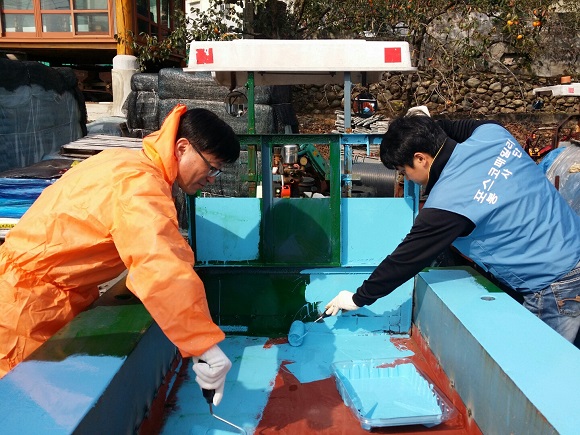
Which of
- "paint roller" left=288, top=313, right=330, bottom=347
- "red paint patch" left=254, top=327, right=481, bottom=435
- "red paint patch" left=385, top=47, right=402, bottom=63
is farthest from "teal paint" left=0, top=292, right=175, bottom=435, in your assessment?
"red paint patch" left=385, top=47, right=402, bottom=63

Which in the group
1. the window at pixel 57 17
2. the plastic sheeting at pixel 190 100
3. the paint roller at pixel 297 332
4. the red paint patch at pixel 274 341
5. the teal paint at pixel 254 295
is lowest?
the red paint patch at pixel 274 341

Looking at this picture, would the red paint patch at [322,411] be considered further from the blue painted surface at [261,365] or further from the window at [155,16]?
the window at [155,16]

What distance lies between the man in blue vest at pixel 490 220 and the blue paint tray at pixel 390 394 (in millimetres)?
374

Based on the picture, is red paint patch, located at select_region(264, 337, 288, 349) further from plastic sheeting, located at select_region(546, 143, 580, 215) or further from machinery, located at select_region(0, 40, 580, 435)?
plastic sheeting, located at select_region(546, 143, 580, 215)

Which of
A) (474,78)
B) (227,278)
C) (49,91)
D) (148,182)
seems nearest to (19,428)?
(148,182)

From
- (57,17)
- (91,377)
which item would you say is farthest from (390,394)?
(57,17)

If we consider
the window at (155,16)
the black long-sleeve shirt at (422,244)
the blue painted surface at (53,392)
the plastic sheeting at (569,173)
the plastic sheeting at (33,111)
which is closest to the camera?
the blue painted surface at (53,392)

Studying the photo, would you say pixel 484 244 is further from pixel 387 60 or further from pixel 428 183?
pixel 387 60

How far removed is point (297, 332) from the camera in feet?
8.63

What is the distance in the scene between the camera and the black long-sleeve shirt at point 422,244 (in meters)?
1.92

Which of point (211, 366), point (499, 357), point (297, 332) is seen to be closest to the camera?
point (211, 366)

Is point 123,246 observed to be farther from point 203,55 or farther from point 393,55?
point 393,55

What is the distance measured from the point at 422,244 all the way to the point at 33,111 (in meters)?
5.09

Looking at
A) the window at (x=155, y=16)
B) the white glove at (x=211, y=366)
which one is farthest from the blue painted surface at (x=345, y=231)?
the window at (x=155, y=16)
